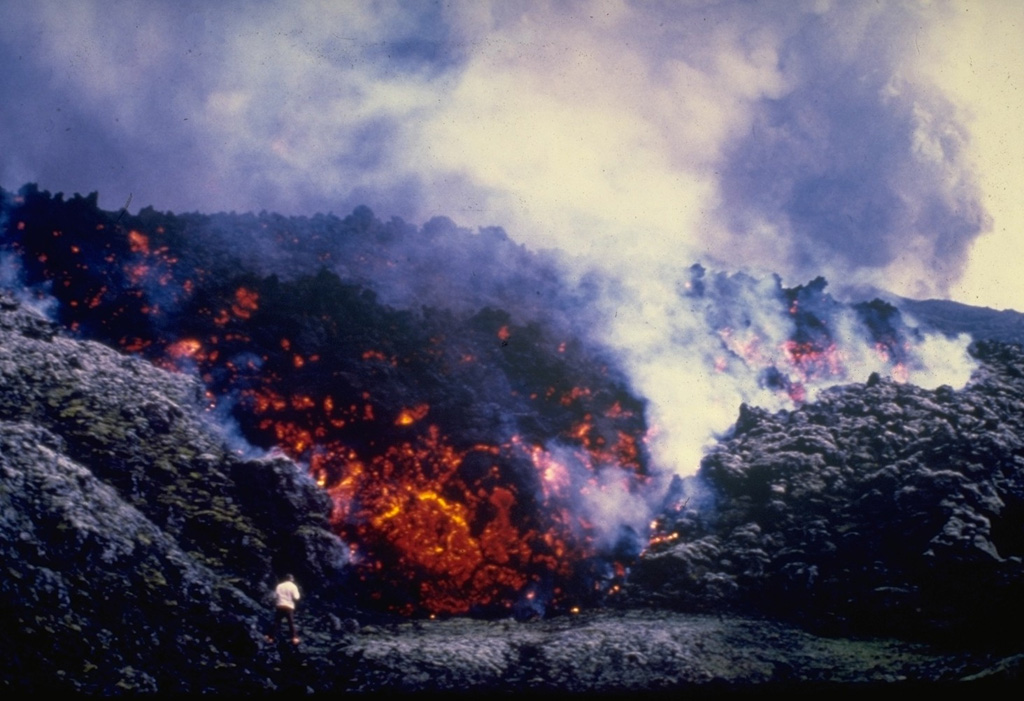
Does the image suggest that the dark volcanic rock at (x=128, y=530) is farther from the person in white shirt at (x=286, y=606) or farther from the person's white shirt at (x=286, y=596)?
the person's white shirt at (x=286, y=596)

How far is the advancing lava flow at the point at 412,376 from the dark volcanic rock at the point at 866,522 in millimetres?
3431

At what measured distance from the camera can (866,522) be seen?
20969 mm

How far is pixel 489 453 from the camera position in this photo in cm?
2594

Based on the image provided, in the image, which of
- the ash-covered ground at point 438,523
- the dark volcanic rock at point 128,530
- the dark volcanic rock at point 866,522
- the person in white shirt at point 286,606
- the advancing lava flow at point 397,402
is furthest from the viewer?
the advancing lava flow at point 397,402

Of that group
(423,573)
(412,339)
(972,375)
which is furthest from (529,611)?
(972,375)

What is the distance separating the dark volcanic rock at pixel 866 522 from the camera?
1648 centimetres

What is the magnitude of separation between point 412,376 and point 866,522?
23.4 metres

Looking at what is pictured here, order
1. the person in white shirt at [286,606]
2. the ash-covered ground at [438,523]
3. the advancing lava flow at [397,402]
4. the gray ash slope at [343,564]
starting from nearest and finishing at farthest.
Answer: the gray ash slope at [343,564], the ash-covered ground at [438,523], the person in white shirt at [286,606], the advancing lava flow at [397,402]

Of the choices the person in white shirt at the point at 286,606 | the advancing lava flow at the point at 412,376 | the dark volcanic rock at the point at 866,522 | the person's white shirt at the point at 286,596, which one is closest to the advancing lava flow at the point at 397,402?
the advancing lava flow at the point at 412,376

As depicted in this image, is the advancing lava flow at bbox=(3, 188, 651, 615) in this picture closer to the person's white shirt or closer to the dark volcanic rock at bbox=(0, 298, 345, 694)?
the dark volcanic rock at bbox=(0, 298, 345, 694)

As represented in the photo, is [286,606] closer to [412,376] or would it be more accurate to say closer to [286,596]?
[286,596]

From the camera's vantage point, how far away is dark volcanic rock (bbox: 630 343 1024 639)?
54.1 feet

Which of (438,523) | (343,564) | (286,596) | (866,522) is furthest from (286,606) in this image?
(866,522)

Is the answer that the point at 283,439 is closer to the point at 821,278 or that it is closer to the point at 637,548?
the point at 637,548
